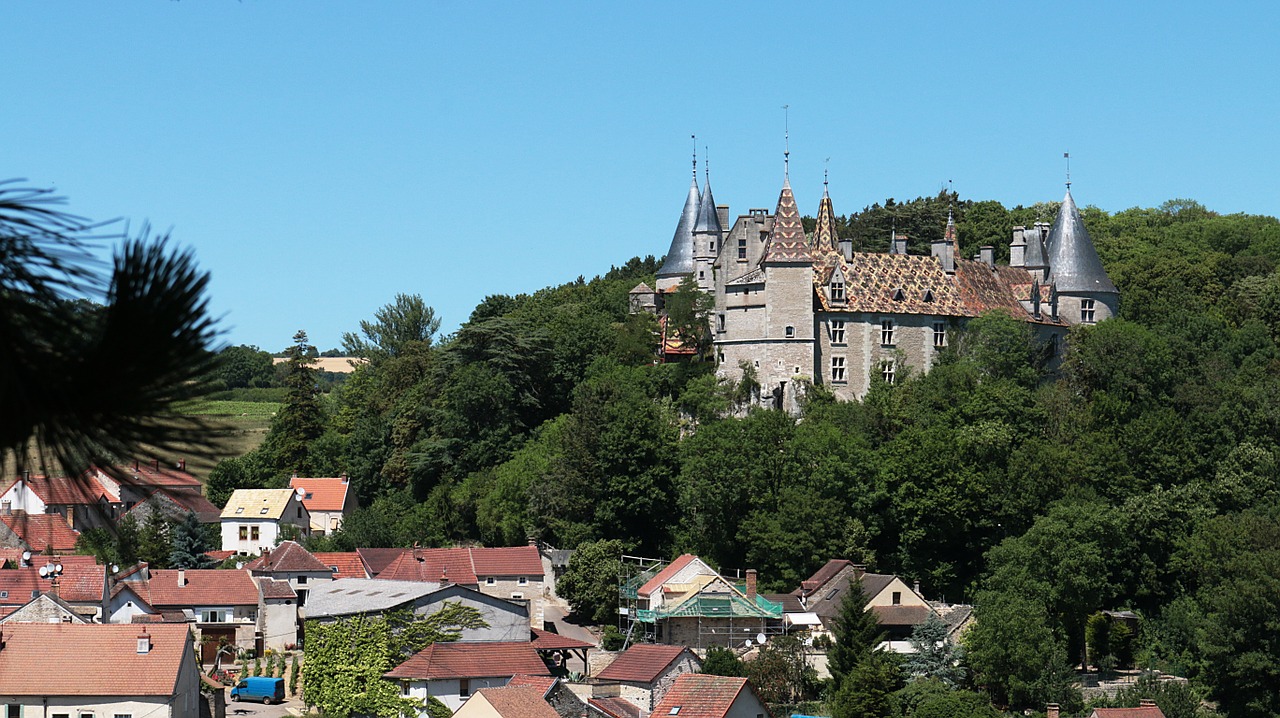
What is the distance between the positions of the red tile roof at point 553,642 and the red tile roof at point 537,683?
6.16 meters

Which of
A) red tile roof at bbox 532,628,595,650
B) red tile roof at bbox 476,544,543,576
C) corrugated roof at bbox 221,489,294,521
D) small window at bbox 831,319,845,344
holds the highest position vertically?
small window at bbox 831,319,845,344

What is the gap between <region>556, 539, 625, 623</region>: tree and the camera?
188 feet

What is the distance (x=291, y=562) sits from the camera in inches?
2464

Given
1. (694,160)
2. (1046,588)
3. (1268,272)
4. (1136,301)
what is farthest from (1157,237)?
(1046,588)

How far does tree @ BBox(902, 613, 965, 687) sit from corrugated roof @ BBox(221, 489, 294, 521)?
3552cm

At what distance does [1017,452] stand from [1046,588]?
7.04 m

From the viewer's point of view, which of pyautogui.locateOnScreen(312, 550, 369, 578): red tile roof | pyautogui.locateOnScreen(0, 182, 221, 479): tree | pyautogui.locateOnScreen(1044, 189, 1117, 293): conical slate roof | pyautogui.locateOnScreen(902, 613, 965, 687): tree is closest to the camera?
pyautogui.locateOnScreen(0, 182, 221, 479): tree

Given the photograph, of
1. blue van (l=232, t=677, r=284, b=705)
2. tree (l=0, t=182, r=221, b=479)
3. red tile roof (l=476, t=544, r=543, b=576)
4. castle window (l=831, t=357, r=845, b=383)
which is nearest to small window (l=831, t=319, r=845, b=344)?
castle window (l=831, t=357, r=845, b=383)

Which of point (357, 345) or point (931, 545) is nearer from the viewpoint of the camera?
point (931, 545)

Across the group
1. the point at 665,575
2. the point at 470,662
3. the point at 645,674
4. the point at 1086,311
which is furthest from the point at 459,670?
the point at 1086,311

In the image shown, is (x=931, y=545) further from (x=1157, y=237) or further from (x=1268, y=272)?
(x=1157, y=237)

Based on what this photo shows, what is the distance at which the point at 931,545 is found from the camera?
57.0 meters

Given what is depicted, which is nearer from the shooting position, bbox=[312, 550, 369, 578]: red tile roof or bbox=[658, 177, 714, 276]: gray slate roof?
bbox=[312, 550, 369, 578]: red tile roof

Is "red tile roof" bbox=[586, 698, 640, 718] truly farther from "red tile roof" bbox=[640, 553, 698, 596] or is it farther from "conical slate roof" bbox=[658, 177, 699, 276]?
"conical slate roof" bbox=[658, 177, 699, 276]
